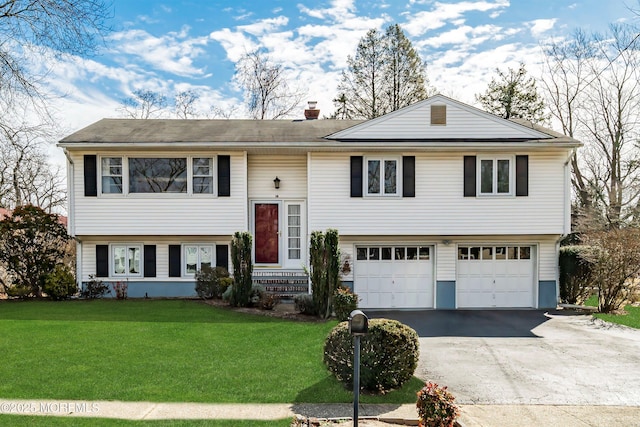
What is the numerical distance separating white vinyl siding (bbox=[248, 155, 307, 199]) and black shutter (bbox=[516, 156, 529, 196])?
23.6 feet

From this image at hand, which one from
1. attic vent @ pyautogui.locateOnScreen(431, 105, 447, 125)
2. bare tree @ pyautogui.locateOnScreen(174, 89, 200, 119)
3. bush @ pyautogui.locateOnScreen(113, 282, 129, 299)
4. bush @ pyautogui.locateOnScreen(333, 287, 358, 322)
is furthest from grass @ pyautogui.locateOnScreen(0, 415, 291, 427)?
bare tree @ pyautogui.locateOnScreen(174, 89, 200, 119)

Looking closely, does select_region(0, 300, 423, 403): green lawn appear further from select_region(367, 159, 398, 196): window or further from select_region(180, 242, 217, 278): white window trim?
select_region(367, 159, 398, 196): window

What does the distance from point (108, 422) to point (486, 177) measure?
1291 cm

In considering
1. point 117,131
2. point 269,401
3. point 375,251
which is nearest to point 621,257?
point 375,251

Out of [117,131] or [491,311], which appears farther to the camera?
[117,131]

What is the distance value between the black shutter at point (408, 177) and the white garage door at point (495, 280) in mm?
2757

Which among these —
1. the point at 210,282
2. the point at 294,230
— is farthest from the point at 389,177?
the point at 210,282

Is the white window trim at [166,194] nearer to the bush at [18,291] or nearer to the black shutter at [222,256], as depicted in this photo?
the black shutter at [222,256]

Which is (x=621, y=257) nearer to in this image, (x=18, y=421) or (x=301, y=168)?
(x=301, y=168)

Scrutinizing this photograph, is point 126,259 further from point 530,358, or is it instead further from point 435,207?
point 530,358

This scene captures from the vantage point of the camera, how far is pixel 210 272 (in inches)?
557

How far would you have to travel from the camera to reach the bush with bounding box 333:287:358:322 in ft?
37.1

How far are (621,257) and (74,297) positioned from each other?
18.0 meters

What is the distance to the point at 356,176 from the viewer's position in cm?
1437
